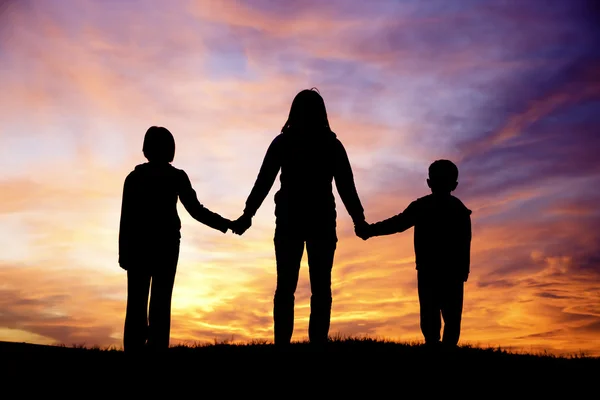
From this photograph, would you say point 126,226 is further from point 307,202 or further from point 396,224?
point 396,224

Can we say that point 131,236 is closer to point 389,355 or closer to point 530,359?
point 389,355

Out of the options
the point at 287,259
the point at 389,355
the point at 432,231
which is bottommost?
the point at 389,355

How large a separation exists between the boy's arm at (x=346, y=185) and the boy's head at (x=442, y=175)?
1.21 meters

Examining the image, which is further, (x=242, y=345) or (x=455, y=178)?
(x=242, y=345)

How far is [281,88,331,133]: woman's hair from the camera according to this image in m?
9.41

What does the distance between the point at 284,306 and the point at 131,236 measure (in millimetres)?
2358

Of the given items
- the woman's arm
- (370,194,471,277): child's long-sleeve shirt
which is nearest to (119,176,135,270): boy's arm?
the woman's arm

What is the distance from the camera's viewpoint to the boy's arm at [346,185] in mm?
9688

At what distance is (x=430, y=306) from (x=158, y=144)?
4684mm

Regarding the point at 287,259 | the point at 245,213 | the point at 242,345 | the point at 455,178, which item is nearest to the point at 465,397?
the point at 287,259

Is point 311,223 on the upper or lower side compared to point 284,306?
upper

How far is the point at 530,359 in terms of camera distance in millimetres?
12148

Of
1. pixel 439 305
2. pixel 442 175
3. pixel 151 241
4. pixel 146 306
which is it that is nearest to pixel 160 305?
pixel 146 306

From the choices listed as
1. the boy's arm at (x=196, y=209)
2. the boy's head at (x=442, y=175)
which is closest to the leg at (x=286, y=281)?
the boy's arm at (x=196, y=209)
